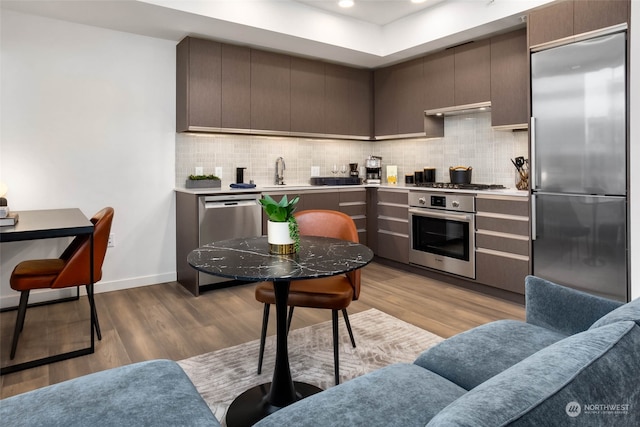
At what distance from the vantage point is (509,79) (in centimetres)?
388

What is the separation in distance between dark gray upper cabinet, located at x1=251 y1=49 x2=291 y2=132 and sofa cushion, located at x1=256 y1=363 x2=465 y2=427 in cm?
354

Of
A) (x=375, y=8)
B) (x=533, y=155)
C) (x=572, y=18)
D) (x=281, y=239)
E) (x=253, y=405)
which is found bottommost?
(x=253, y=405)

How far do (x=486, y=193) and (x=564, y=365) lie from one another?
3201 mm

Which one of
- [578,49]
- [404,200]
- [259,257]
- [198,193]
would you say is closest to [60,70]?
[198,193]

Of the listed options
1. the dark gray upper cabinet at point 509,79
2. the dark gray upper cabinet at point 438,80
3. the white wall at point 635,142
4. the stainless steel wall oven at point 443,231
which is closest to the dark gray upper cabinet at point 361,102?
the dark gray upper cabinet at point 438,80

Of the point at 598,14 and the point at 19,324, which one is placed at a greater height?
the point at 598,14

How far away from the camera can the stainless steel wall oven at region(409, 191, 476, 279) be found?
13.0 feet

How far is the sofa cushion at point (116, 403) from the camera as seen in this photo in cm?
112

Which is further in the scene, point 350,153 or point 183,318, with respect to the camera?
point 350,153

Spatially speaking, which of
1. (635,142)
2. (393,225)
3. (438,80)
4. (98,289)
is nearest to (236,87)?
(438,80)

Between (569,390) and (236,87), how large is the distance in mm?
4116

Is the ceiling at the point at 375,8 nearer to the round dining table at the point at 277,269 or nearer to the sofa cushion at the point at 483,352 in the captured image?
the round dining table at the point at 277,269

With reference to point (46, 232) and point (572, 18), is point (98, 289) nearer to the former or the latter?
point (46, 232)

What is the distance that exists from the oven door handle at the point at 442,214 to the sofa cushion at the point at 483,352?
88.8 inches
